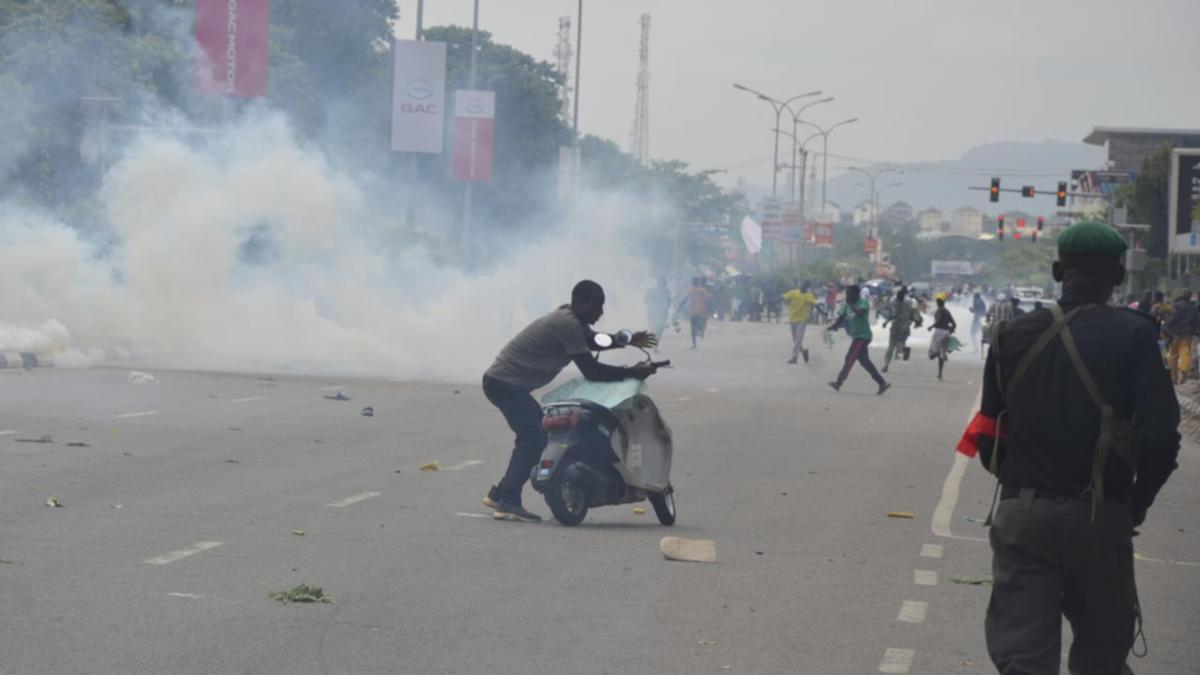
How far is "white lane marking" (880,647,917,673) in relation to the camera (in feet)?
22.5

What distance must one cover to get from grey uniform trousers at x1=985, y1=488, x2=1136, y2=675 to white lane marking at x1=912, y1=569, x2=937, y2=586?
13.2 ft

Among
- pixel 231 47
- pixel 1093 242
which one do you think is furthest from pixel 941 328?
pixel 1093 242

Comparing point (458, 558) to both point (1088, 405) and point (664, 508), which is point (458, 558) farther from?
point (1088, 405)

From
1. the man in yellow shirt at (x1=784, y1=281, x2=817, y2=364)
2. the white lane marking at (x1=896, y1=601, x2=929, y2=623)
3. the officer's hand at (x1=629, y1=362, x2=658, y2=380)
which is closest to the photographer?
the white lane marking at (x1=896, y1=601, x2=929, y2=623)

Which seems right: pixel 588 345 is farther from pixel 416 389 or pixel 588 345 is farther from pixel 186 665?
pixel 416 389

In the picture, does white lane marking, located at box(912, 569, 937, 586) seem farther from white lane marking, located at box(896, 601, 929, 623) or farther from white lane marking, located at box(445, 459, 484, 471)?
white lane marking, located at box(445, 459, 484, 471)

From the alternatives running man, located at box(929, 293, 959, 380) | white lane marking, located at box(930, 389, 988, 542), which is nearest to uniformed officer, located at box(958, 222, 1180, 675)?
white lane marking, located at box(930, 389, 988, 542)

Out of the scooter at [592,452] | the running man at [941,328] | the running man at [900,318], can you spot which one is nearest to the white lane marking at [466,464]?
the scooter at [592,452]

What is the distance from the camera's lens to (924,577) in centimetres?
916

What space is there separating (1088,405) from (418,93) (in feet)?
106

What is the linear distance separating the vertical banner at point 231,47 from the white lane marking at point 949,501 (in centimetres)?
1729

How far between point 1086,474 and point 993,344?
47 cm

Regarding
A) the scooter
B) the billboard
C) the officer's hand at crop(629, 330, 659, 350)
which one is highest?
the billboard

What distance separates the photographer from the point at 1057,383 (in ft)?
16.2
